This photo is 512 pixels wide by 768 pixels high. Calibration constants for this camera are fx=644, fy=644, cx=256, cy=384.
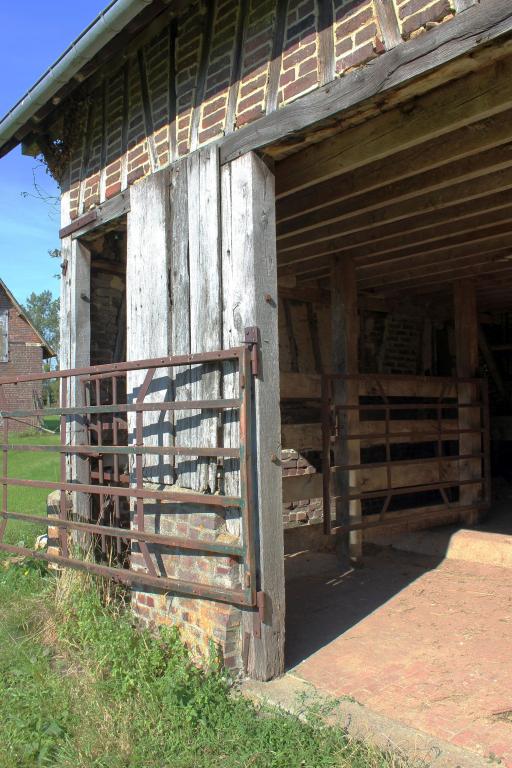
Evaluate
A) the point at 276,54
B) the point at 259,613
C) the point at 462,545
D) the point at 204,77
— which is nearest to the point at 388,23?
the point at 276,54

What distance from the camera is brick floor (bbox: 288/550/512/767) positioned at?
10.3 ft

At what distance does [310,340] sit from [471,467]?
2.53 metres

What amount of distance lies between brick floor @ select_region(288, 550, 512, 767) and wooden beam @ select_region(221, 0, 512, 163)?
3.03 meters

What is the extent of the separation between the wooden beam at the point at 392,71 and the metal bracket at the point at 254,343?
1084mm

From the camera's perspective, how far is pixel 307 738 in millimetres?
2898

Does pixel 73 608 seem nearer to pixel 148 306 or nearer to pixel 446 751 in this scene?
pixel 148 306

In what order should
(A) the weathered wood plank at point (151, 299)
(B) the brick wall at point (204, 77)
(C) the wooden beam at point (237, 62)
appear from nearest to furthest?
(B) the brick wall at point (204, 77) → (C) the wooden beam at point (237, 62) → (A) the weathered wood plank at point (151, 299)

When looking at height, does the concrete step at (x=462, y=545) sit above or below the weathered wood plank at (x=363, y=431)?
below

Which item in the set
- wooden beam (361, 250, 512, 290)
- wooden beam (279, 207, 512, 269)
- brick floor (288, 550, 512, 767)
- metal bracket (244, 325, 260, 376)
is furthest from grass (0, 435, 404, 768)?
wooden beam (361, 250, 512, 290)

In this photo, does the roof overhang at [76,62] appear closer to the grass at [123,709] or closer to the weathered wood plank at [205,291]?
the weathered wood plank at [205,291]

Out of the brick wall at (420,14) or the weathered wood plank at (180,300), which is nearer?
the brick wall at (420,14)

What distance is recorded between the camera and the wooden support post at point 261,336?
3656mm

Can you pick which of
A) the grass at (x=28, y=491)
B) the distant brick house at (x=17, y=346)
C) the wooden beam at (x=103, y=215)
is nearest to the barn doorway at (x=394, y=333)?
the wooden beam at (x=103, y=215)

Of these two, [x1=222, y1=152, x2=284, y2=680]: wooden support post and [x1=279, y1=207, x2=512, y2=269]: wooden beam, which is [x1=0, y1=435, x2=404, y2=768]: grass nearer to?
[x1=222, y1=152, x2=284, y2=680]: wooden support post
